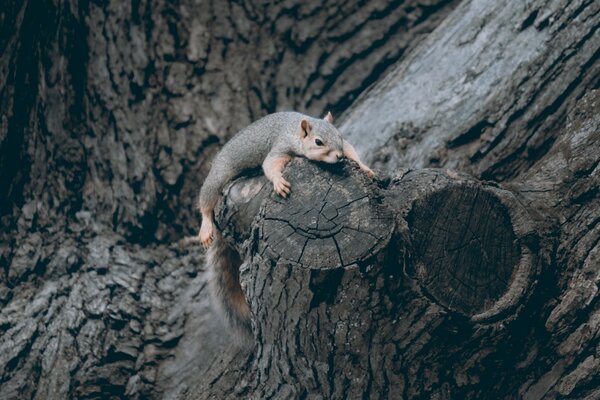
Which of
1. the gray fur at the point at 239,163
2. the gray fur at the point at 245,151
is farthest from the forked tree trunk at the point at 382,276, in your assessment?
the gray fur at the point at 245,151

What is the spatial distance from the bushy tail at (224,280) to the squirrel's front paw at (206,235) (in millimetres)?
34

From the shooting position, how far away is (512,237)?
3004mm

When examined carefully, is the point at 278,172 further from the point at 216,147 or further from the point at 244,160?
the point at 216,147

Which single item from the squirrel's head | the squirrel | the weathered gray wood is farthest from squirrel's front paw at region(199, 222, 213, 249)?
the weathered gray wood

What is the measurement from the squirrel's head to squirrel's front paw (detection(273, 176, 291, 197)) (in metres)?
0.41

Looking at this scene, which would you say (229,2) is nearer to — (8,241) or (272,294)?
(8,241)

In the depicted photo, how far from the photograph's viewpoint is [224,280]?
391 centimetres

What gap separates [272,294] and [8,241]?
2073 mm

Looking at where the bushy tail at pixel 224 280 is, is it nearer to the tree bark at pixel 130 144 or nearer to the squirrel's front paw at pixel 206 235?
the squirrel's front paw at pixel 206 235

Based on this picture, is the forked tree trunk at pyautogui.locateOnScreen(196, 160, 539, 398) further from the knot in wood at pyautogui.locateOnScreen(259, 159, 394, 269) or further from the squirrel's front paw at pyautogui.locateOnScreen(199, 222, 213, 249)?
the squirrel's front paw at pyautogui.locateOnScreen(199, 222, 213, 249)

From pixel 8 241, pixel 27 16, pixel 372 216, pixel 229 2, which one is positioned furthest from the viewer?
pixel 229 2

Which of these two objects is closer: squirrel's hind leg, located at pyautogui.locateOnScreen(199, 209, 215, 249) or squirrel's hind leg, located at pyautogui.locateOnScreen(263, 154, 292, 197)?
squirrel's hind leg, located at pyautogui.locateOnScreen(263, 154, 292, 197)

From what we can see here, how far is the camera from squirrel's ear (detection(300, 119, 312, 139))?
148 inches

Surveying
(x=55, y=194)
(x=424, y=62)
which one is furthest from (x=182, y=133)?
(x=424, y=62)
